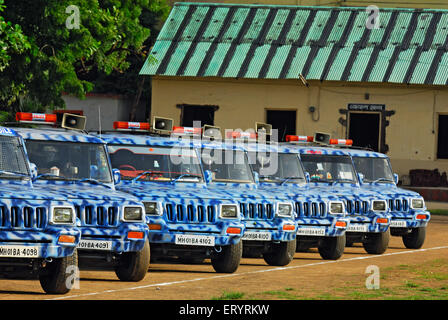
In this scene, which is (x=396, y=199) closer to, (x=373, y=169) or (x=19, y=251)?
(x=373, y=169)

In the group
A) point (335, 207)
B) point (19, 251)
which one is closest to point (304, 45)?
point (335, 207)

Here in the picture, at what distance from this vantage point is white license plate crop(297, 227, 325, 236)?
18812 millimetres

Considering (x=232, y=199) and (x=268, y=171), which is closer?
(x=232, y=199)

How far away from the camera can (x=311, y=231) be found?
18875mm

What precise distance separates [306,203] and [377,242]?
257 centimetres

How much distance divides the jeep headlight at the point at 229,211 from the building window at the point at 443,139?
27427mm

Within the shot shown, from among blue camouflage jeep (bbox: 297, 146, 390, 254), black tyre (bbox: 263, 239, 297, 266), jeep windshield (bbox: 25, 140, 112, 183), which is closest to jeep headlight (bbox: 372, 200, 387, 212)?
blue camouflage jeep (bbox: 297, 146, 390, 254)

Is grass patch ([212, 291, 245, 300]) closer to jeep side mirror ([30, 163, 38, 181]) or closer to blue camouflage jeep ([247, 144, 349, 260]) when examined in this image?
jeep side mirror ([30, 163, 38, 181])

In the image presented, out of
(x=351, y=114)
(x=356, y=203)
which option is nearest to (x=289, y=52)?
(x=351, y=114)

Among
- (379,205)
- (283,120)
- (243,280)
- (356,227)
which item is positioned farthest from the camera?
(283,120)

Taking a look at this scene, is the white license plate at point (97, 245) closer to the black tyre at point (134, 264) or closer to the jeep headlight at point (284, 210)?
the black tyre at point (134, 264)
